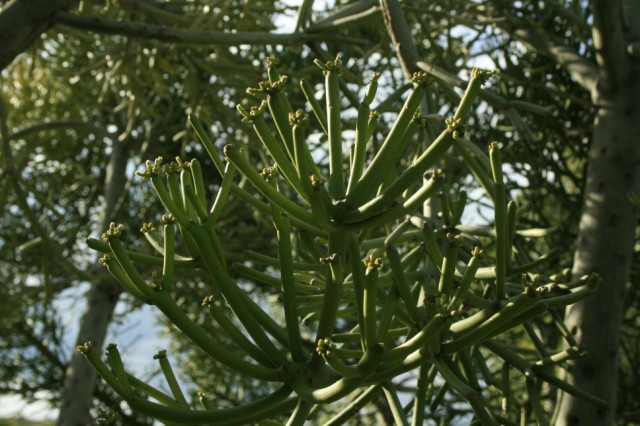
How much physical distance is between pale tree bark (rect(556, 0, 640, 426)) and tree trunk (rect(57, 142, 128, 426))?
1883mm

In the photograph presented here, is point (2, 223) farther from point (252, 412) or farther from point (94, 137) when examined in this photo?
point (252, 412)

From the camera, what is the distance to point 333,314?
74 cm

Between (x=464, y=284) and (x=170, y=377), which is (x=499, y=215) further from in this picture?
(x=170, y=377)

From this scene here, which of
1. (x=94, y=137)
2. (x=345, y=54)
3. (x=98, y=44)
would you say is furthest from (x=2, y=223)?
(x=345, y=54)

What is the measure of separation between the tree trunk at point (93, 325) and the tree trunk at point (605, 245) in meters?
1.88

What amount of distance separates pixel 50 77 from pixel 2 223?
29.3 inches

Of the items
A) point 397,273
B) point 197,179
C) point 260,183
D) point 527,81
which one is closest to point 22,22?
point 197,179

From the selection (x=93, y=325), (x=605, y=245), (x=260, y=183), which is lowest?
(x=260, y=183)

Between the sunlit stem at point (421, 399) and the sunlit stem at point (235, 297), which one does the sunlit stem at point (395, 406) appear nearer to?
the sunlit stem at point (421, 399)

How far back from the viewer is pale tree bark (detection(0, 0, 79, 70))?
4.44 ft

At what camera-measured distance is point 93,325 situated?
10.0 feet

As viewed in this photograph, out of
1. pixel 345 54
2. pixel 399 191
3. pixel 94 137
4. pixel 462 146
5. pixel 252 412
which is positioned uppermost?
pixel 94 137

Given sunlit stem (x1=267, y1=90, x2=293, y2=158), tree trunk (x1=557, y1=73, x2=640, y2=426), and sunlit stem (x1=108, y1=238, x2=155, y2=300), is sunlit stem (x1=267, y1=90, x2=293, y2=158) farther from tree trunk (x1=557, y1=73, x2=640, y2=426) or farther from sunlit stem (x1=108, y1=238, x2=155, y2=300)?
tree trunk (x1=557, y1=73, x2=640, y2=426)

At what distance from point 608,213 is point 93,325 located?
2143 mm
